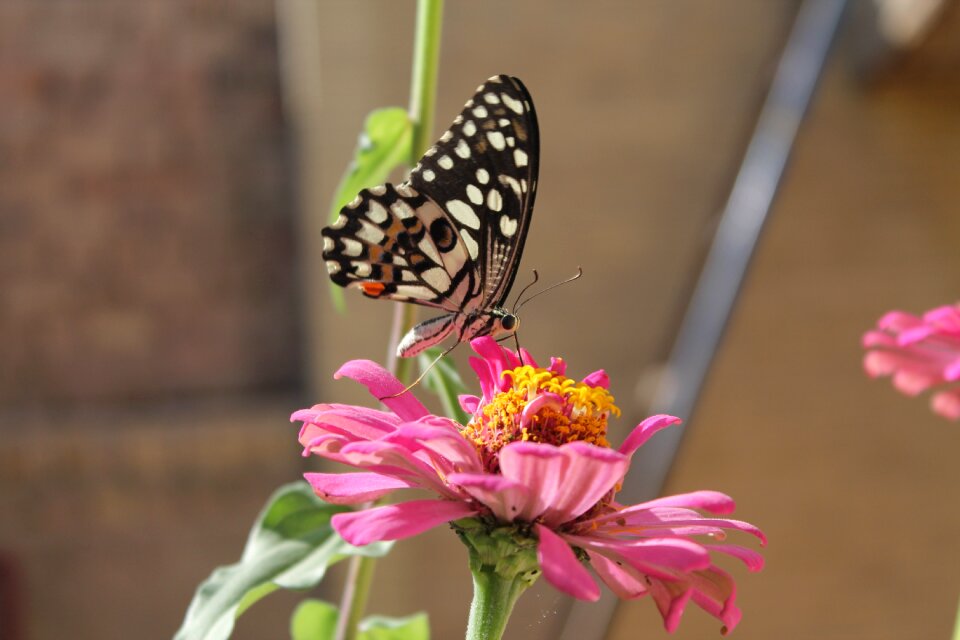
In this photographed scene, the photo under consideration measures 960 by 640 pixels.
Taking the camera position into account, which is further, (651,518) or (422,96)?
(422,96)

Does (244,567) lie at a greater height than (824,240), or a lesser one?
lesser

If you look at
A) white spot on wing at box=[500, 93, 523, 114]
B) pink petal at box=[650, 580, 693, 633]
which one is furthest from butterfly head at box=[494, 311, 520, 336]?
pink petal at box=[650, 580, 693, 633]

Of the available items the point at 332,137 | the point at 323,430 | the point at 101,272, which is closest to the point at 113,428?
the point at 101,272

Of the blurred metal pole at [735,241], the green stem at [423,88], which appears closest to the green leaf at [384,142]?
the green stem at [423,88]

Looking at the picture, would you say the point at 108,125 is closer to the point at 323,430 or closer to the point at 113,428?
the point at 113,428

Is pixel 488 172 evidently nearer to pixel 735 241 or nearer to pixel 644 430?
pixel 644 430

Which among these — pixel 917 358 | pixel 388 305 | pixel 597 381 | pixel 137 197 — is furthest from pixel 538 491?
pixel 137 197
